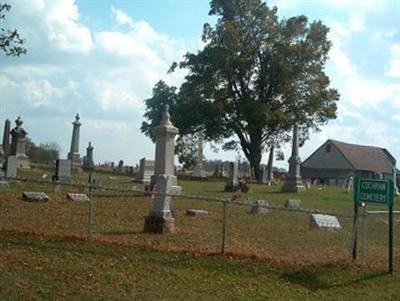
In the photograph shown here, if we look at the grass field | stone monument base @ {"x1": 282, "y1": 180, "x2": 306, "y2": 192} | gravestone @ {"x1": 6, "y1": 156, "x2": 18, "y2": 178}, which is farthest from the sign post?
stone monument base @ {"x1": 282, "y1": 180, "x2": 306, "y2": 192}

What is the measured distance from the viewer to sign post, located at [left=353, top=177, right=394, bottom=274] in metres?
12.5

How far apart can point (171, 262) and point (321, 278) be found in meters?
2.72

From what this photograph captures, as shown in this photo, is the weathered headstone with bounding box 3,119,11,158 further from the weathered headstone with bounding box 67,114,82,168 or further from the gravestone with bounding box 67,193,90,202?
the gravestone with bounding box 67,193,90,202

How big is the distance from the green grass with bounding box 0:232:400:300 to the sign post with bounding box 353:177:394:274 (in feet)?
2.25

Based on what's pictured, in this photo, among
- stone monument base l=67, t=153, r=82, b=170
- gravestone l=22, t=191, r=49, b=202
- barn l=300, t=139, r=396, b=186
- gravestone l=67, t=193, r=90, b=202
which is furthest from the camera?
barn l=300, t=139, r=396, b=186

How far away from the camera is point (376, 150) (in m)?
91.4

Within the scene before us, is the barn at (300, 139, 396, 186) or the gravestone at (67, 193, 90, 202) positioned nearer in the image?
the gravestone at (67, 193, 90, 202)

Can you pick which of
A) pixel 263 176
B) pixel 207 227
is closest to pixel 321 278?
pixel 207 227

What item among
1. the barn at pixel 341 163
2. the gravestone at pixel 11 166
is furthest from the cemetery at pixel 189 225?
the barn at pixel 341 163

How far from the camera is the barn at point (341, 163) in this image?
8094 centimetres

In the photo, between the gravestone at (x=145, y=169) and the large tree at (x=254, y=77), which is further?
the large tree at (x=254, y=77)

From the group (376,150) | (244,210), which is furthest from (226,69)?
(376,150)

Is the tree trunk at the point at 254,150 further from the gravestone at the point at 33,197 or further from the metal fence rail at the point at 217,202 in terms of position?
the gravestone at the point at 33,197

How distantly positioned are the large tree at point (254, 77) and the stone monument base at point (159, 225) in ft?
113
